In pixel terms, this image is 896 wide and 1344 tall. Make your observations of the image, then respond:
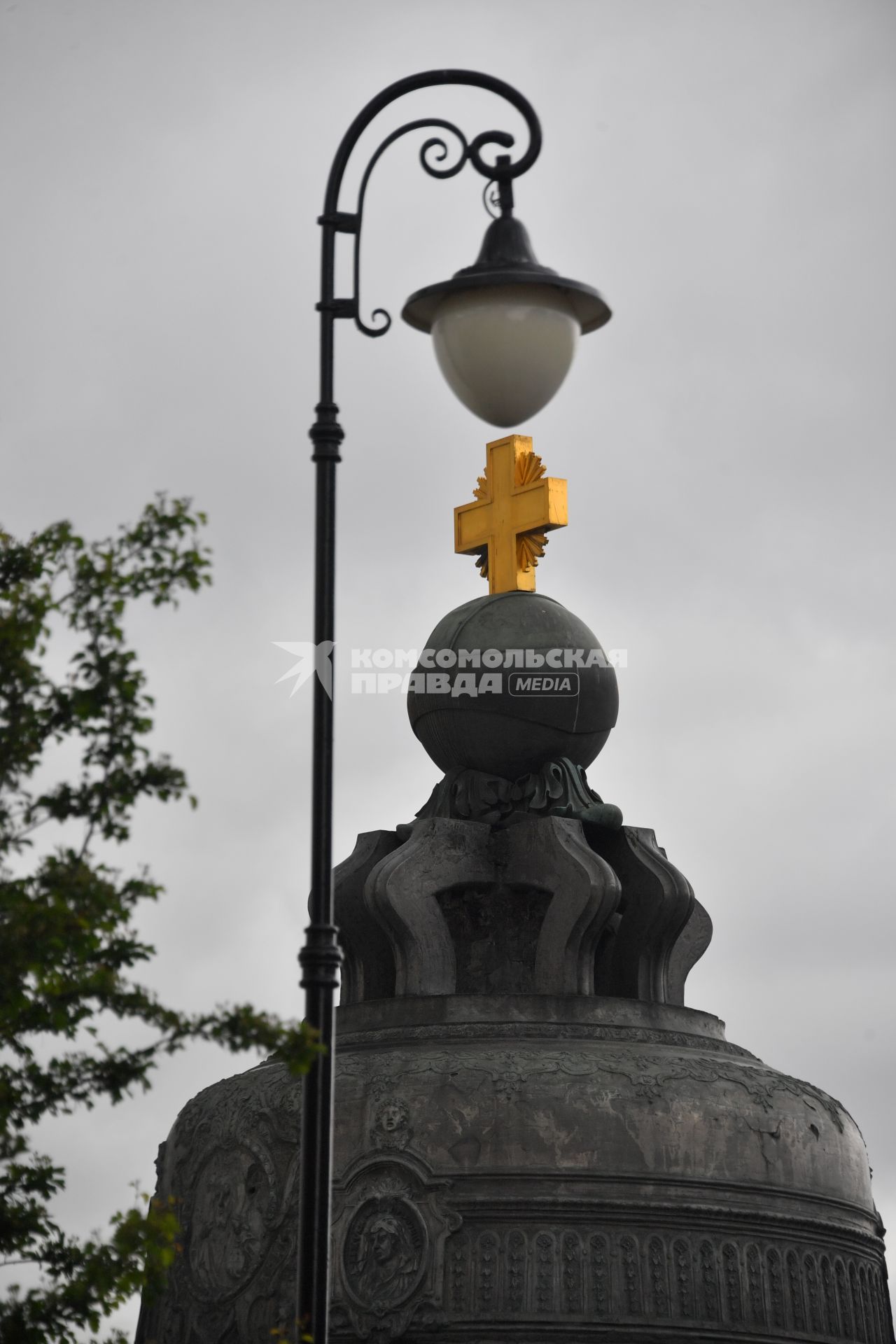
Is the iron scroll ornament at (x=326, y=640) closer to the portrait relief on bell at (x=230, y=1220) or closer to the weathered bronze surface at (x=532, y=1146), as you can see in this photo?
the weathered bronze surface at (x=532, y=1146)

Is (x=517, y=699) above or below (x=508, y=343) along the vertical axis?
above

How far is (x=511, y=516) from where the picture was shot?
18062mm

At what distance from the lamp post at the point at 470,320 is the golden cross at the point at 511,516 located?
26.4ft

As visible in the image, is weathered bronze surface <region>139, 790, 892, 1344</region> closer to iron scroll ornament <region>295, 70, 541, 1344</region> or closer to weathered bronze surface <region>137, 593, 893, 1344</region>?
weathered bronze surface <region>137, 593, 893, 1344</region>

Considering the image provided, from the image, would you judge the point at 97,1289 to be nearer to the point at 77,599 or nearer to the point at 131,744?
the point at 131,744

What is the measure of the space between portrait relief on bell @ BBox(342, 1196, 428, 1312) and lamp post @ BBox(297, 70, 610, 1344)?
5.31 metres

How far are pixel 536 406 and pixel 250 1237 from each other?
25.8ft

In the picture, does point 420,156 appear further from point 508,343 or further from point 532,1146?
point 532,1146

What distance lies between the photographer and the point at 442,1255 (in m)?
13.9

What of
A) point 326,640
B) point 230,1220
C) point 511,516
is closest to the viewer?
point 326,640

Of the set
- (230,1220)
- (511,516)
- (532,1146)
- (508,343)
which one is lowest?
(230,1220)

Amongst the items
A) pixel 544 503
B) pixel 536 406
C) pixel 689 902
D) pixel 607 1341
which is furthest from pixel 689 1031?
pixel 536 406

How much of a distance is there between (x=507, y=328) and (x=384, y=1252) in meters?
7.44

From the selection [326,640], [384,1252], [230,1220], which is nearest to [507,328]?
[326,640]
